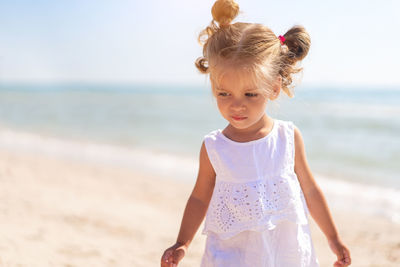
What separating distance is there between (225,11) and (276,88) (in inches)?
Answer: 15.8

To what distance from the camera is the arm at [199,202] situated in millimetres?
1863

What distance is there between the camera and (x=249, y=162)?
1763 mm

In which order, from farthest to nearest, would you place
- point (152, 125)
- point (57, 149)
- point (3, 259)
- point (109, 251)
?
point (152, 125), point (57, 149), point (109, 251), point (3, 259)

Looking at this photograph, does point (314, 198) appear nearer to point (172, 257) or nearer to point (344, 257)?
point (344, 257)

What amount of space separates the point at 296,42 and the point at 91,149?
300 inches

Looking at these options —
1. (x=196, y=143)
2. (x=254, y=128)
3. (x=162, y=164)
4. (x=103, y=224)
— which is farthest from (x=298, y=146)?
(x=196, y=143)

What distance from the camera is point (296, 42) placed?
6.06 feet

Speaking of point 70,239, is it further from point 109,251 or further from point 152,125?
point 152,125

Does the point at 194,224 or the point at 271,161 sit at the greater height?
the point at 271,161

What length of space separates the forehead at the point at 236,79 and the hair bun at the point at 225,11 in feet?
0.76

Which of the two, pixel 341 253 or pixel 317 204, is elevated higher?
pixel 317 204

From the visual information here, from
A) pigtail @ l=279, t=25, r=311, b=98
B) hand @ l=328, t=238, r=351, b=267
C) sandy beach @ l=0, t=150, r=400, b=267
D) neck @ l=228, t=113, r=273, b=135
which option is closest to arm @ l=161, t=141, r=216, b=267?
neck @ l=228, t=113, r=273, b=135

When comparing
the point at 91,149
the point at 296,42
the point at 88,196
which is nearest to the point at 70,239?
the point at 88,196

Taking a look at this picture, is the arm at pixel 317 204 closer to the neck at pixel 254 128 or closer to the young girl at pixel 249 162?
the young girl at pixel 249 162
